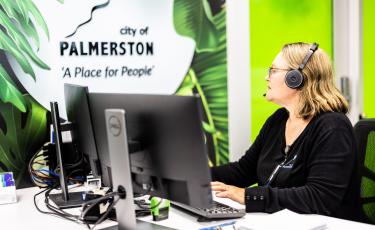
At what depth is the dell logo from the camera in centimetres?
137

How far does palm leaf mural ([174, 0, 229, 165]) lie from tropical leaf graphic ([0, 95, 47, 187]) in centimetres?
87

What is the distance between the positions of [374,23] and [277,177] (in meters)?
2.44

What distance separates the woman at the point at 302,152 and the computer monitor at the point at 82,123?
1.75ft

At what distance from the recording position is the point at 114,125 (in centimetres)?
139

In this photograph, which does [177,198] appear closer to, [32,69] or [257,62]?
[32,69]

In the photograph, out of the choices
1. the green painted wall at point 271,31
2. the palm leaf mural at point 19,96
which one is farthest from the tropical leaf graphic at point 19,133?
the green painted wall at point 271,31

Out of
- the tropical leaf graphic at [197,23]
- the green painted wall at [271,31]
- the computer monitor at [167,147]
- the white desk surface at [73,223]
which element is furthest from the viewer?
the green painted wall at [271,31]

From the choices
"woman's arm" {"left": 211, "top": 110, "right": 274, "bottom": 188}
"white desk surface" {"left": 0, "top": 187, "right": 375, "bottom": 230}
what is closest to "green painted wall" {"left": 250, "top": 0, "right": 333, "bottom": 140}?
"woman's arm" {"left": 211, "top": 110, "right": 274, "bottom": 188}

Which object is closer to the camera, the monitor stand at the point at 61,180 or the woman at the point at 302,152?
the woman at the point at 302,152

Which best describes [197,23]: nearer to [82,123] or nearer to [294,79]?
[294,79]

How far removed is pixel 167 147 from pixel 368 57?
3.00 meters

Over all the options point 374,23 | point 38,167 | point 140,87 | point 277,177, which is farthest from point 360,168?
point 374,23

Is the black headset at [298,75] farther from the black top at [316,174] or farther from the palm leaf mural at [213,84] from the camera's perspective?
the palm leaf mural at [213,84]

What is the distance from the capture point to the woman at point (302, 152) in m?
1.74
